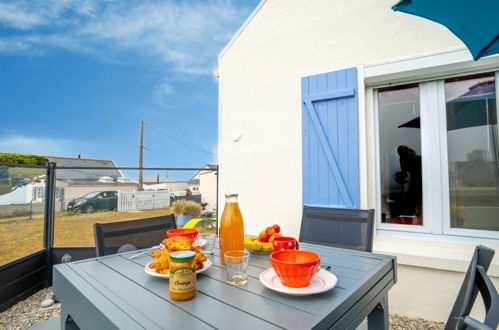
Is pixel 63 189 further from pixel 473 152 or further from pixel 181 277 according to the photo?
pixel 473 152

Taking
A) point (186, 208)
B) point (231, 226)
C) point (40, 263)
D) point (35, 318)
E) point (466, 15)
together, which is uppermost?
point (466, 15)

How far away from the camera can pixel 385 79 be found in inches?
97.3

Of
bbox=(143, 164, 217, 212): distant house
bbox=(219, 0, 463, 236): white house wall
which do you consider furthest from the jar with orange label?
bbox=(143, 164, 217, 212): distant house

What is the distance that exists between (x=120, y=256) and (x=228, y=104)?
2462mm

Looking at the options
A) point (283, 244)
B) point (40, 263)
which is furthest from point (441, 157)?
point (40, 263)

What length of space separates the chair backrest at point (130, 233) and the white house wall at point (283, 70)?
1.49m

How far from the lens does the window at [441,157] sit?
219 centimetres

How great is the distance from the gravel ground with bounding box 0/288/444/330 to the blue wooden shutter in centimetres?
Result: 97

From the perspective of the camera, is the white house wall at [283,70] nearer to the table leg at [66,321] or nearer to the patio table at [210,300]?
the patio table at [210,300]

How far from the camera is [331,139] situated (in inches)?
103

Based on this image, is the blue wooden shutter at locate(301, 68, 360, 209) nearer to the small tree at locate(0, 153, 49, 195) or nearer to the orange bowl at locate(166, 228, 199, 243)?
the orange bowl at locate(166, 228, 199, 243)

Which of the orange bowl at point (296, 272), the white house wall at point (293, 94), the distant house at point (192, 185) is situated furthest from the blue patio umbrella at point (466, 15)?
the distant house at point (192, 185)

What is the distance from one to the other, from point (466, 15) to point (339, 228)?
4.32 feet

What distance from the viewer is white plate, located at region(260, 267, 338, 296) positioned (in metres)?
0.79
